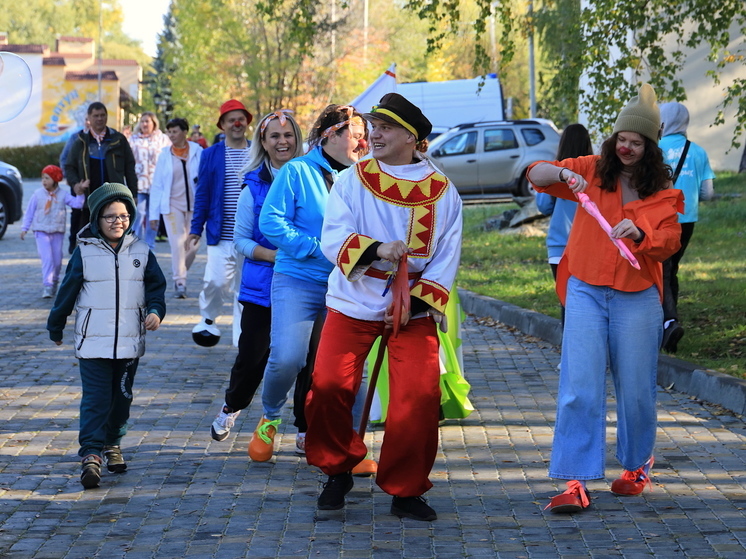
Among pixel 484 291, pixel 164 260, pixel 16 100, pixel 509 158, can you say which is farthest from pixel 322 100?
pixel 16 100

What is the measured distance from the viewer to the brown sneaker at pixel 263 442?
20.3 feet

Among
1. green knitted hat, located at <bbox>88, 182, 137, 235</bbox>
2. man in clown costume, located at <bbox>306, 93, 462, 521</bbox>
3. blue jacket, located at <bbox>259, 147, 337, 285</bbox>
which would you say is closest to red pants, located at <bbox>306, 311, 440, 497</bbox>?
man in clown costume, located at <bbox>306, 93, 462, 521</bbox>

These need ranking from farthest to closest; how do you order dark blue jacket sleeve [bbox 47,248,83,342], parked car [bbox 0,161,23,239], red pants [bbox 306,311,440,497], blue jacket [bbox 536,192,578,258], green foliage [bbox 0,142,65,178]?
green foliage [bbox 0,142,65,178]
parked car [bbox 0,161,23,239]
blue jacket [bbox 536,192,578,258]
dark blue jacket sleeve [bbox 47,248,83,342]
red pants [bbox 306,311,440,497]

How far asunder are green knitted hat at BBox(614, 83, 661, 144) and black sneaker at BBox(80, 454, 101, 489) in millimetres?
2987

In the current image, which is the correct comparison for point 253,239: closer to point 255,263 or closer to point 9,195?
point 255,263

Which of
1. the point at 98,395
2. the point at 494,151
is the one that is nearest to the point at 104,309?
the point at 98,395

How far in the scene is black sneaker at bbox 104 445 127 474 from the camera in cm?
592

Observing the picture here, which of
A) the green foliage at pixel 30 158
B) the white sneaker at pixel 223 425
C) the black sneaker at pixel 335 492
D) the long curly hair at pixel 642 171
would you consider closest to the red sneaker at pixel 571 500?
the black sneaker at pixel 335 492

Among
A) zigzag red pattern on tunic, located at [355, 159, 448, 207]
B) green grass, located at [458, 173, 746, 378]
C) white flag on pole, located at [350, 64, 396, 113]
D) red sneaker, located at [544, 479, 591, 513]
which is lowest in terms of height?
red sneaker, located at [544, 479, 591, 513]

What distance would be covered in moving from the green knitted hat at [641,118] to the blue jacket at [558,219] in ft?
10.2

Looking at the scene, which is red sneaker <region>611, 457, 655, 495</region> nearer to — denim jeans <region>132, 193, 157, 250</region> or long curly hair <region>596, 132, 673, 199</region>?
long curly hair <region>596, 132, 673, 199</region>

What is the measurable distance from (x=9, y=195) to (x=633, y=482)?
56.2 feet

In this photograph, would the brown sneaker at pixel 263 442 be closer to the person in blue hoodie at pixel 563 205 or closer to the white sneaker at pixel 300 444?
the white sneaker at pixel 300 444

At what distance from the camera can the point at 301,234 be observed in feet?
19.1
